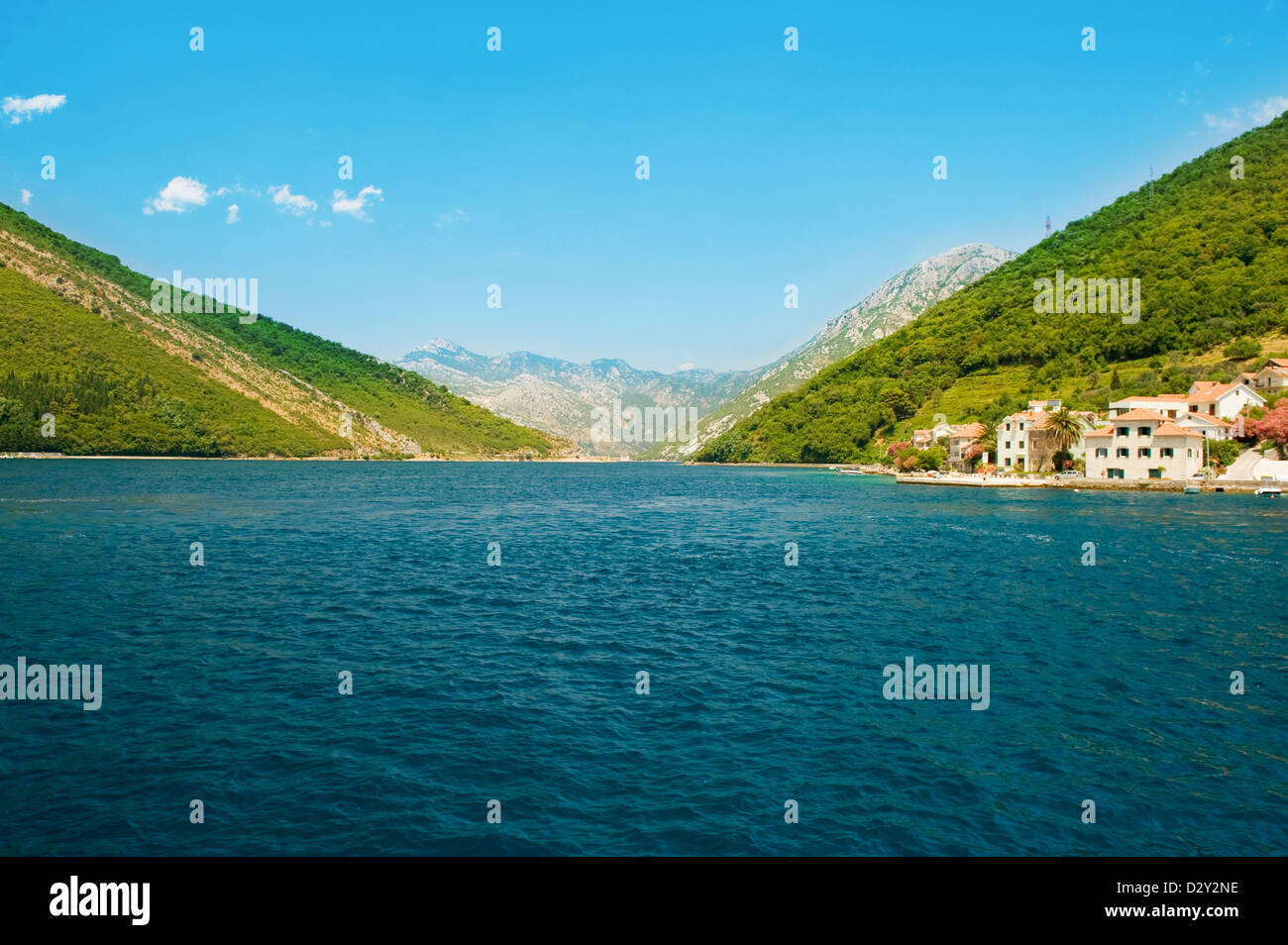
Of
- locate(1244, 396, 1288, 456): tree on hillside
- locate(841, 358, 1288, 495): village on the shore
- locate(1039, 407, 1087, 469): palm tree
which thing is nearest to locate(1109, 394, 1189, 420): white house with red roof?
locate(841, 358, 1288, 495): village on the shore

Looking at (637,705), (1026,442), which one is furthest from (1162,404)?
(637,705)

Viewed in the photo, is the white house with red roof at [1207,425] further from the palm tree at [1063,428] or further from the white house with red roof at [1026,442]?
the white house with red roof at [1026,442]

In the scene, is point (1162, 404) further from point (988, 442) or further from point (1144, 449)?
point (988, 442)

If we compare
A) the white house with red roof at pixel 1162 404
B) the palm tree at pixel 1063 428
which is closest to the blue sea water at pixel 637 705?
the palm tree at pixel 1063 428

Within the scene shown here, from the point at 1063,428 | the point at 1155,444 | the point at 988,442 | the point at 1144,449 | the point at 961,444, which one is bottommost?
the point at 1144,449

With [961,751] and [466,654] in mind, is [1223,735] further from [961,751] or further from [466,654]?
[466,654]
